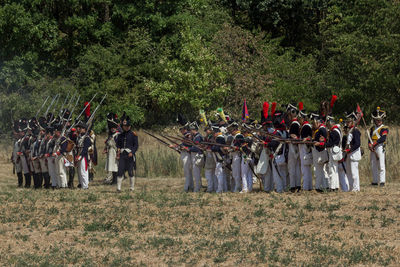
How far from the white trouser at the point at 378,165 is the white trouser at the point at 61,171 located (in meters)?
8.44

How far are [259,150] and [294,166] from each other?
1.15 meters

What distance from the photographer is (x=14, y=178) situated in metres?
29.8

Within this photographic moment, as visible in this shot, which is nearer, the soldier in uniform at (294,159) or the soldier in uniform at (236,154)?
the soldier in uniform at (294,159)

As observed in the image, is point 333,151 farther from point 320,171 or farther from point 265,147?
point 265,147

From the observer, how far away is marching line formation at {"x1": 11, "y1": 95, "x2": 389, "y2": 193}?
18.9 meters

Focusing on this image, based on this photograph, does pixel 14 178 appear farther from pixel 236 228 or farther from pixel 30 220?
pixel 236 228

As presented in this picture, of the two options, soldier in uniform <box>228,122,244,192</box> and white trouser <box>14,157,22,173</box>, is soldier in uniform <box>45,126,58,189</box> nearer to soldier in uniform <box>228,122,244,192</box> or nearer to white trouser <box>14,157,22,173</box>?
white trouser <box>14,157,22,173</box>

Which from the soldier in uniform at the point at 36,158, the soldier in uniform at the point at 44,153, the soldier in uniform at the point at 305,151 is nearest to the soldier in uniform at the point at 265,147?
the soldier in uniform at the point at 305,151

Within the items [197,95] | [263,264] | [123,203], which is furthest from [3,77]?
[263,264]

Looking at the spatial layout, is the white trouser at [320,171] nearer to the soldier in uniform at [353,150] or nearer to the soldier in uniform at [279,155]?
the soldier in uniform at [353,150]

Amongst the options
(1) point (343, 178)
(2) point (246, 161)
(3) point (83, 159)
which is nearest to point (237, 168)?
(2) point (246, 161)

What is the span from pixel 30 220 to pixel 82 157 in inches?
261

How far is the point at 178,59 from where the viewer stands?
3975 centimetres

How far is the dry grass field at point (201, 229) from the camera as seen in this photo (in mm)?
12547
